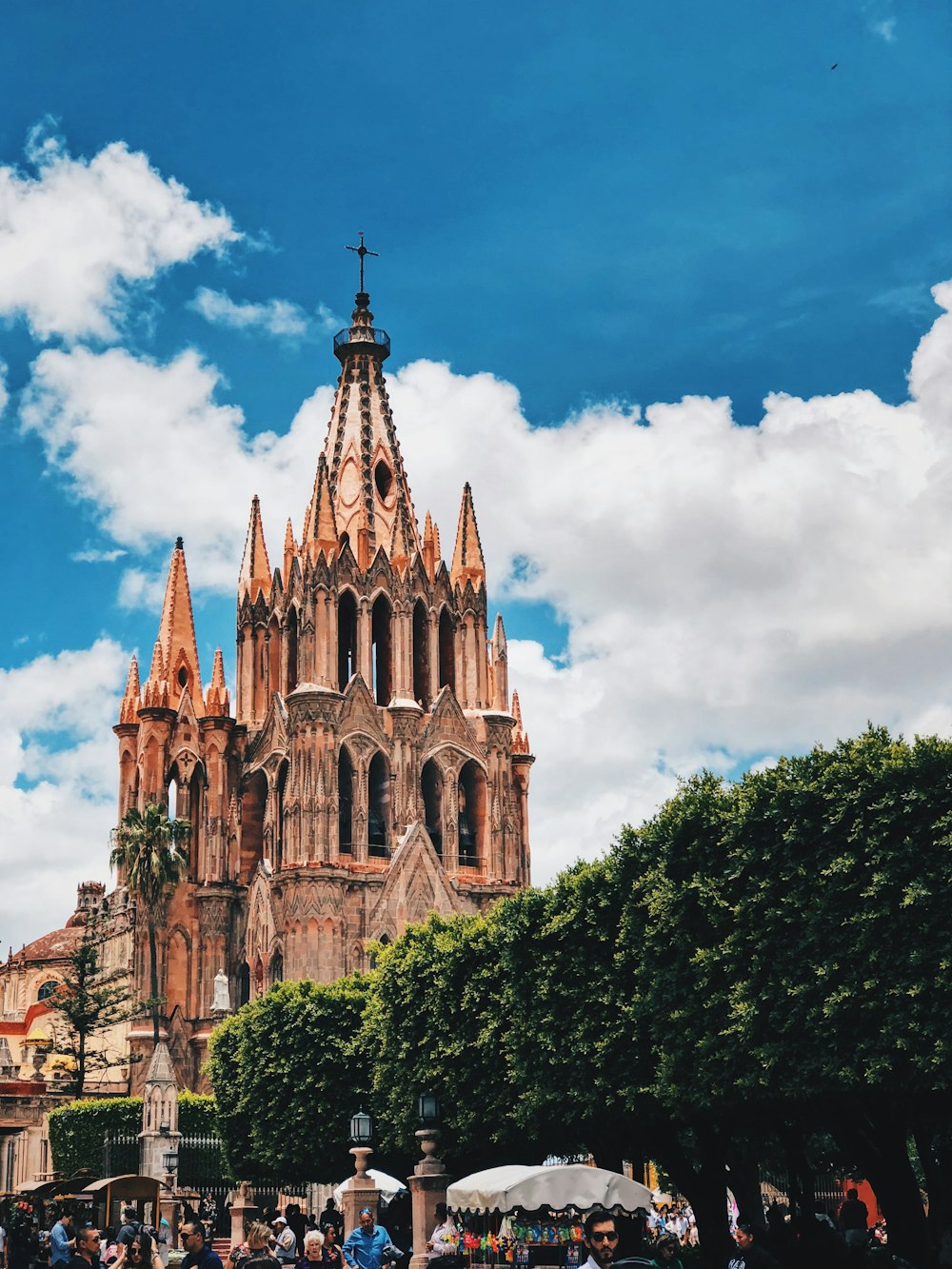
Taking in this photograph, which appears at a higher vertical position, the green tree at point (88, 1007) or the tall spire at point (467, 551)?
the tall spire at point (467, 551)

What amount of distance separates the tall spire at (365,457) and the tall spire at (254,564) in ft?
13.6

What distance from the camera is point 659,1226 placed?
4097 cm

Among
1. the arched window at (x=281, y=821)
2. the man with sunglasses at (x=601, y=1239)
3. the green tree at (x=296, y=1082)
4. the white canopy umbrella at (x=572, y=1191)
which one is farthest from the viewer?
the arched window at (x=281, y=821)

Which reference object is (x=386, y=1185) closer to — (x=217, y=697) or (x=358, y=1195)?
(x=358, y=1195)

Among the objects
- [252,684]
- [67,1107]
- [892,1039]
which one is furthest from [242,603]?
[892,1039]

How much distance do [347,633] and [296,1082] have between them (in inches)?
1008

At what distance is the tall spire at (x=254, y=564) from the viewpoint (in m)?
70.2

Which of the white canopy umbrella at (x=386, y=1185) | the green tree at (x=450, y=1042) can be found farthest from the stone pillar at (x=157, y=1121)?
the white canopy umbrella at (x=386, y=1185)

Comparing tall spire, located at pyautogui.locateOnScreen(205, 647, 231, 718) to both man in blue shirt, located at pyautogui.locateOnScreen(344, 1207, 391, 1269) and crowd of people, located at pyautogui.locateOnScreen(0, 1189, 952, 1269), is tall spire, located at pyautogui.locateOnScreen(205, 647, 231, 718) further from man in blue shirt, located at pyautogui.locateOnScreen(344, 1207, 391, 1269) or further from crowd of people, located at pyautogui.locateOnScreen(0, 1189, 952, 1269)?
man in blue shirt, located at pyautogui.locateOnScreen(344, 1207, 391, 1269)

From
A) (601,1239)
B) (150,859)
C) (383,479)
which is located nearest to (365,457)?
(383,479)

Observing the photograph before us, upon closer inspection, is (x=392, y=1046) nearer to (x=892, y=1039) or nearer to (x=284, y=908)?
(x=892, y=1039)

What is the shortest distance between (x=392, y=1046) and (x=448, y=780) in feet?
84.4

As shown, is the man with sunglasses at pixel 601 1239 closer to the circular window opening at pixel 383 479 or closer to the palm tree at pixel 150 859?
the palm tree at pixel 150 859

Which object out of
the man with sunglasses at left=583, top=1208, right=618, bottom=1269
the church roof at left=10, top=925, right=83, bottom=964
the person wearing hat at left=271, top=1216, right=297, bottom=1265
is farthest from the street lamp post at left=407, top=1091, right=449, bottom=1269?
the church roof at left=10, top=925, right=83, bottom=964
